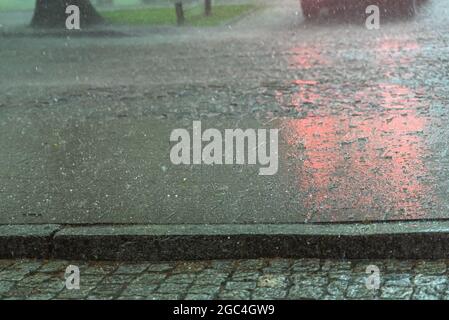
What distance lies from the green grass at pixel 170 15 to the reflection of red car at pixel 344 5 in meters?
2.04

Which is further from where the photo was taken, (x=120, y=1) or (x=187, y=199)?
(x=120, y=1)

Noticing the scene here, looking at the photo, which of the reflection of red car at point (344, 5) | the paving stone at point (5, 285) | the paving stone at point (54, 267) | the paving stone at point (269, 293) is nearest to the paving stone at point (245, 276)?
the paving stone at point (269, 293)

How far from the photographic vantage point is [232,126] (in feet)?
24.9

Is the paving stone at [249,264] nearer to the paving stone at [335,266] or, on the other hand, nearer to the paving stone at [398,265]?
the paving stone at [335,266]

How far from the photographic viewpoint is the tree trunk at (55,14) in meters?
18.7

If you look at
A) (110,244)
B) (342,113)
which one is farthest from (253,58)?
(110,244)

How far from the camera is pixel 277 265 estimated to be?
4723mm

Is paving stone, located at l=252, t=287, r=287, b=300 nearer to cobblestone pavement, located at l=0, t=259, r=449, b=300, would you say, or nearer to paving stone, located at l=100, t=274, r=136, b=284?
cobblestone pavement, located at l=0, t=259, r=449, b=300

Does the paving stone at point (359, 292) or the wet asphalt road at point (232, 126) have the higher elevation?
the wet asphalt road at point (232, 126)

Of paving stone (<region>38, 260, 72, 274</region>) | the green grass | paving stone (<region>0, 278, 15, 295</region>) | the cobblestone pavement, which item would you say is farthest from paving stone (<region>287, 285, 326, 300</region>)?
the green grass

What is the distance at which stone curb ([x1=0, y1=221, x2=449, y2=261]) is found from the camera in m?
4.72

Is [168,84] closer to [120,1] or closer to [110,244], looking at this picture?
[110,244]
